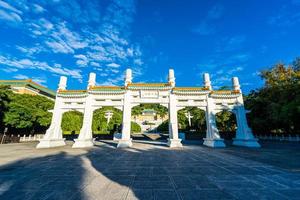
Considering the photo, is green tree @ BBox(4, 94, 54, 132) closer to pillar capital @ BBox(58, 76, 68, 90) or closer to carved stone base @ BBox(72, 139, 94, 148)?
pillar capital @ BBox(58, 76, 68, 90)

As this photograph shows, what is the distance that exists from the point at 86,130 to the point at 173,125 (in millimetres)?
8760

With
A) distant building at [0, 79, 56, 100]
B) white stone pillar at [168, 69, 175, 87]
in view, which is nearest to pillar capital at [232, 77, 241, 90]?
white stone pillar at [168, 69, 175, 87]

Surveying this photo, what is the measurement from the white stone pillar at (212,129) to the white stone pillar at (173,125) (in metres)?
3.23

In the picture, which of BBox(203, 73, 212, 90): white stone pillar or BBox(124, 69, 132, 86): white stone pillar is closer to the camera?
BBox(124, 69, 132, 86): white stone pillar

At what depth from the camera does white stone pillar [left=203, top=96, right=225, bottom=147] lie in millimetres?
13422

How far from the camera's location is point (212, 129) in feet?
46.4

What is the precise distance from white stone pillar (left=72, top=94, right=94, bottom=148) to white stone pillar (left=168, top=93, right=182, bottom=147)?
813 cm

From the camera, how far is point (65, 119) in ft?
90.3

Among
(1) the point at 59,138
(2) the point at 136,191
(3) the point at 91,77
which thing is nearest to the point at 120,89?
(3) the point at 91,77

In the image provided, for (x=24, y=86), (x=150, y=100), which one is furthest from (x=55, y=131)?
(x=24, y=86)

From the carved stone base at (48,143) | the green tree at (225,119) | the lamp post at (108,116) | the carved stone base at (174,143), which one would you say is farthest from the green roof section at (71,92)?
the green tree at (225,119)

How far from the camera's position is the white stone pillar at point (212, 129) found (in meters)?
13.4

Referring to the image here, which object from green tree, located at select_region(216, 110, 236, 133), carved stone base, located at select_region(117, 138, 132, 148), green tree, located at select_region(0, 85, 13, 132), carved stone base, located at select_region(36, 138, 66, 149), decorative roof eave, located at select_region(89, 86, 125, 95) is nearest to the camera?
carved stone base, located at select_region(36, 138, 66, 149)

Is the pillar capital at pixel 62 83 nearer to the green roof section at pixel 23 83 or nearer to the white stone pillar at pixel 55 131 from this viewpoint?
the white stone pillar at pixel 55 131
